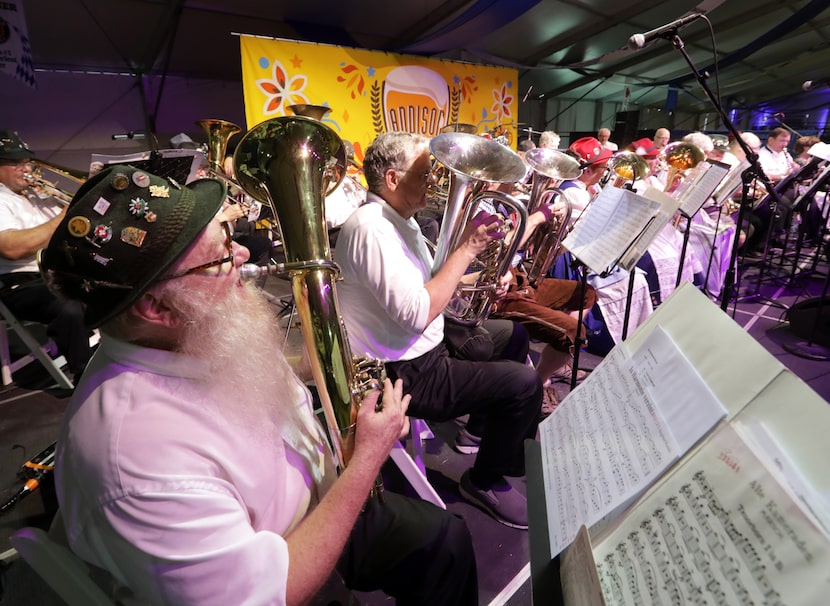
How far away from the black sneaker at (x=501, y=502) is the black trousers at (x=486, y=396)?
96 mm

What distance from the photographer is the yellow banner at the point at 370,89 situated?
16.0 feet

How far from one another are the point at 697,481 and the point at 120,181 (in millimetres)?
1198

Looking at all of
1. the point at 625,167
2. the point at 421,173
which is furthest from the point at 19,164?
the point at 625,167

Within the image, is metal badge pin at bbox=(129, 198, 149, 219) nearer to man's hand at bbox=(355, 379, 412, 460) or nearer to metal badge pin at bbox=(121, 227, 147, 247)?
metal badge pin at bbox=(121, 227, 147, 247)

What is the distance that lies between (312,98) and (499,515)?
5.31 m

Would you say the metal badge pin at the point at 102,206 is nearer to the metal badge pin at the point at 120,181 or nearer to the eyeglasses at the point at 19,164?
the metal badge pin at the point at 120,181

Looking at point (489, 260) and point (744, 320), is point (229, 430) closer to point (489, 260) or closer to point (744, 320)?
point (489, 260)

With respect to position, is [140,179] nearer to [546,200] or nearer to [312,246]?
[312,246]

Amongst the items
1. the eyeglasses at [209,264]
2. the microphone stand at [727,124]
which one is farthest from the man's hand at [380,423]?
the microphone stand at [727,124]

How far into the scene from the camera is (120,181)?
0.87 m

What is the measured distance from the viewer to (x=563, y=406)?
42.3 inches

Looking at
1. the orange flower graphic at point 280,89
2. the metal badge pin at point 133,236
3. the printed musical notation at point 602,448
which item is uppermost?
the orange flower graphic at point 280,89

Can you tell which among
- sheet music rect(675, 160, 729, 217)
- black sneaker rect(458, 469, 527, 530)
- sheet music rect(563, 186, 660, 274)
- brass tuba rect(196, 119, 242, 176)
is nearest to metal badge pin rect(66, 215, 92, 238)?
sheet music rect(563, 186, 660, 274)

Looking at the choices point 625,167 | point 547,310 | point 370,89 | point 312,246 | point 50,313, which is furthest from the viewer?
point 370,89
